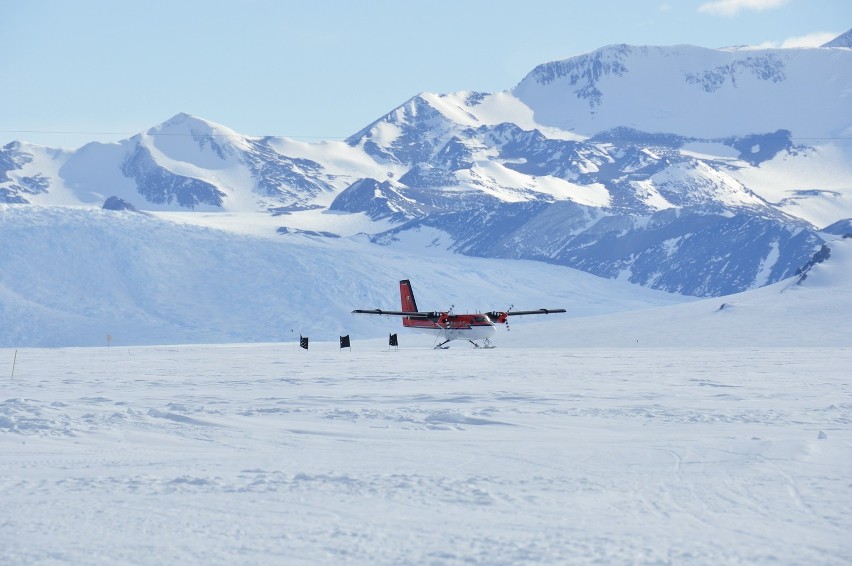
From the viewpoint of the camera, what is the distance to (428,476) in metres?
12.9

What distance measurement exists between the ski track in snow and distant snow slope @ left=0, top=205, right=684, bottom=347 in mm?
110982

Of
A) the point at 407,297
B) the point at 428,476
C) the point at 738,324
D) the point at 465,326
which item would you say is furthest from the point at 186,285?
the point at 428,476

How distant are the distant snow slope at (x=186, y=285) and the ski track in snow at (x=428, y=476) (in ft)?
364

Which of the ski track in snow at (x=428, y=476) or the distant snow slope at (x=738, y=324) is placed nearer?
the ski track in snow at (x=428, y=476)

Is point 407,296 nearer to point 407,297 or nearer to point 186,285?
point 407,297

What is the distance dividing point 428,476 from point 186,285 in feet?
469

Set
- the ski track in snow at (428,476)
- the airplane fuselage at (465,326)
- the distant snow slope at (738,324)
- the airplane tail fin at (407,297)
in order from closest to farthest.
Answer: the ski track in snow at (428,476) → the airplane fuselage at (465,326) → the airplane tail fin at (407,297) → the distant snow slope at (738,324)

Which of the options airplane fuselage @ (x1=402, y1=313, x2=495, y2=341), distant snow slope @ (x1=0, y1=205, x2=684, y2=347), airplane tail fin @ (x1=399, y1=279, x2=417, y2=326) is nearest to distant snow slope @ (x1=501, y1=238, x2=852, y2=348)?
airplane tail fin @ (x1=399, y1=279, x2=417, y2=326)

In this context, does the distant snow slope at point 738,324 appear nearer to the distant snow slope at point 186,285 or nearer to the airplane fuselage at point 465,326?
the airplane fuselage at point 465,326

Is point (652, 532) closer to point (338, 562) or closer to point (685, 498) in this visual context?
point (685, 498)

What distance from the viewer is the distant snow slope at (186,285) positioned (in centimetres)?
13312

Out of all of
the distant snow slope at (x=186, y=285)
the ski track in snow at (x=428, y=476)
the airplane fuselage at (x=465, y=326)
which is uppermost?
the distant snow slope at (x=186, y=285)

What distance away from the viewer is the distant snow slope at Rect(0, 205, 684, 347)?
13312 cm

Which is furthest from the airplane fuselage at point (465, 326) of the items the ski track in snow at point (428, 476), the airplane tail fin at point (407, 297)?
the ski track in snow at point (428, 476)
